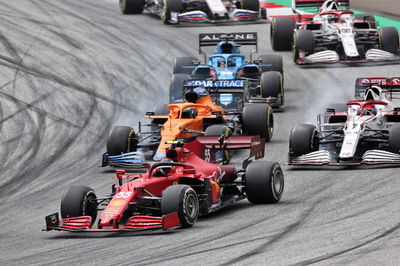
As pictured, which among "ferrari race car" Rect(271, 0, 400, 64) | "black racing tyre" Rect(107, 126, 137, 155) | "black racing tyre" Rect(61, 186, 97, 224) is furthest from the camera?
"ferrari race car" Rect(271, 0, 400, 64)

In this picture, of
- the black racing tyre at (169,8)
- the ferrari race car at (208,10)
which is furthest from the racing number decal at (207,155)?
the black racing tyre at (169,8)

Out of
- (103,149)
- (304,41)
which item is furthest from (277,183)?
(304,41)

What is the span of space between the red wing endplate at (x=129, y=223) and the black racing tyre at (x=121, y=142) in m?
6.61

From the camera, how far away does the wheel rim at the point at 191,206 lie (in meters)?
16.1

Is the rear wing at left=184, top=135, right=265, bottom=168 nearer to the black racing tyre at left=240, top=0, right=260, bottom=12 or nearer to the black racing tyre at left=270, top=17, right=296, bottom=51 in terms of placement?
the black racing tyre at left=270, top=17, right=296, bottom=51

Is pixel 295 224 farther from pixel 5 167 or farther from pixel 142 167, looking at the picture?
pixel 5 167

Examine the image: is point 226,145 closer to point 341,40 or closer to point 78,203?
point 78,203

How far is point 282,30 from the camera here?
1377 inches

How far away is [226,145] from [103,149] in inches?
254

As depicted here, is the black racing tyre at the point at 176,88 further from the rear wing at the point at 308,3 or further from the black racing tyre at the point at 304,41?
the rear wing at the point at 308,3

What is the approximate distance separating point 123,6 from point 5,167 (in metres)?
17.7

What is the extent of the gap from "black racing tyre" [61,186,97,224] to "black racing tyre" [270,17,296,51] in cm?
1902

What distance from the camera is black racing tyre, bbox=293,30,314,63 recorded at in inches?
1288

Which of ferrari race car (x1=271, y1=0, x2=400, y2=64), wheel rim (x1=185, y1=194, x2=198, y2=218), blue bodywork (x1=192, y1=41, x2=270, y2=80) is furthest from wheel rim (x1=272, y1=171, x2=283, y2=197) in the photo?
ferrari race car (x1=271, y1=0, x2=400, y2=64)
